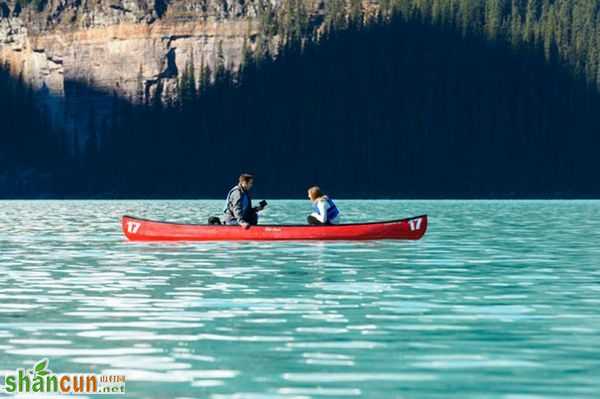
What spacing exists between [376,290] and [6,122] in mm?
154260

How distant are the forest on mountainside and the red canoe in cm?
10244

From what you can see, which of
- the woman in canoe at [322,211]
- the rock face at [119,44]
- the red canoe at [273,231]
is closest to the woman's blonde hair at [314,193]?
the woman in canoe at [322,211]

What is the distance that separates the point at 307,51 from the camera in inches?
6476

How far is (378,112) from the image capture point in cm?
15812

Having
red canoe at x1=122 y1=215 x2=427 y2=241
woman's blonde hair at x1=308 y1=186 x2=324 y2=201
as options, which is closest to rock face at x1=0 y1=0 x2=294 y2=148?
red canoe at x1=122 y1=215 x2=427 y2=241

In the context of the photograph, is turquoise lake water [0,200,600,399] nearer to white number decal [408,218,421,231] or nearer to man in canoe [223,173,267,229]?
man in canoe [223,173,267,229]

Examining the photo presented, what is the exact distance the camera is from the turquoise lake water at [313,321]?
16.0 metres

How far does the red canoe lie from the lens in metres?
41.1

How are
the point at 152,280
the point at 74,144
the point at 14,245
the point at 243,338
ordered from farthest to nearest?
the point at 74,144, the point at 14,245, the point at 152,280, the point at 243,338

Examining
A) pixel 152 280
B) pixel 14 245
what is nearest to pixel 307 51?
pixel 14 245

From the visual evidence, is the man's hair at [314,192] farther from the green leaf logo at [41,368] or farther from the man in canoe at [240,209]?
the green leaf logo at [41,368]

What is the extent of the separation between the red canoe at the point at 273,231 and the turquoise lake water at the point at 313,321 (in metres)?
2.67

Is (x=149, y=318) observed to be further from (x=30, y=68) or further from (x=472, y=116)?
(x=30, y=68)

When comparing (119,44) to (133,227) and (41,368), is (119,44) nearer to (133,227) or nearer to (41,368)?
(133,227)
